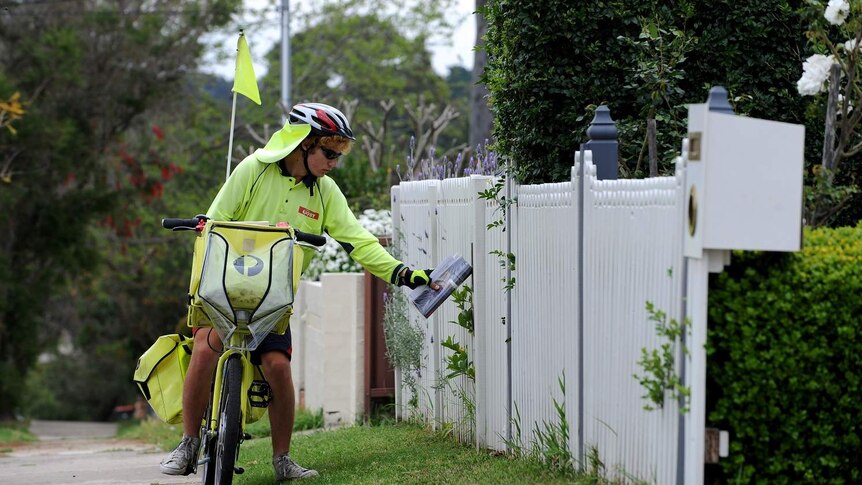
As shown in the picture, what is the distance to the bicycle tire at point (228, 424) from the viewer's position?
21.8 ft

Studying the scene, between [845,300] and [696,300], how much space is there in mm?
571

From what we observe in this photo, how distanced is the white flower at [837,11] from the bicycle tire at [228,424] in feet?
10.5

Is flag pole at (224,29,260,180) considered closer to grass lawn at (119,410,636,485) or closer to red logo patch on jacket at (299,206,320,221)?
red logo patch on jacket at (299,206,320,221)

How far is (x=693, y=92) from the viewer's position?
8.01 metres

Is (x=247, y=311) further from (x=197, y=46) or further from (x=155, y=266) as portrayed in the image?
(x=155, y=266)

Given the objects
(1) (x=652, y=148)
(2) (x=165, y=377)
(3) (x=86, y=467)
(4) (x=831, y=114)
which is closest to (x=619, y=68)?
(1) (x=652, y=148)

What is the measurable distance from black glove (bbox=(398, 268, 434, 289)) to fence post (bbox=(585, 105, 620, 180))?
122 centimetres

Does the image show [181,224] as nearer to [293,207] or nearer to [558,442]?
[293,207]

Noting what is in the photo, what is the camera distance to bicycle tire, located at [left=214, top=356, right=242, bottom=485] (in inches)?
262

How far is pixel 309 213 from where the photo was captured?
7520 millimetres

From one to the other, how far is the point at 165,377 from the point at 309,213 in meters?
1.17

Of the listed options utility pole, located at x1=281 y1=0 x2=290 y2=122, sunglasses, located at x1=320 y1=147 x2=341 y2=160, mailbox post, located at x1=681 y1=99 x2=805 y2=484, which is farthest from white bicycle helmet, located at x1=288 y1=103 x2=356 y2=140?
utility pole, located at x1=281 y1=0 x2=290 y2=122

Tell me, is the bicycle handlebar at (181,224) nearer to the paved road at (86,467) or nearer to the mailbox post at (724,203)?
the paved road at (86,467)

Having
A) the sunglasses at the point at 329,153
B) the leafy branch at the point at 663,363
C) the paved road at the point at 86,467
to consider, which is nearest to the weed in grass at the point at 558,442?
the leafy branch at the point at 663,363
